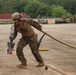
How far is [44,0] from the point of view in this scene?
17188 cm

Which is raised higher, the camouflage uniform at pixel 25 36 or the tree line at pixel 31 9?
the camouflage uniform at pixel 25 36

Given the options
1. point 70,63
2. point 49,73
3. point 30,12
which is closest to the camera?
point 49,73

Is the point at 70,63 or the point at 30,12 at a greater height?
the point at 70,63

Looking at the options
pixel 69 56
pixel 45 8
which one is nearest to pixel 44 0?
pixel 45 8

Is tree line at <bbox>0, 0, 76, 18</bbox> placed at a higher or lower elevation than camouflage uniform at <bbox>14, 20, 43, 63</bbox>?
lower

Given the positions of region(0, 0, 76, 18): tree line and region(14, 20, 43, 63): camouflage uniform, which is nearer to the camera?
region(14, 20, 43, 63): camouflage uniform

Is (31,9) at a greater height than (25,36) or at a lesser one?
lesser

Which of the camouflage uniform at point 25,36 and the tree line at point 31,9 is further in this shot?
the tree line at point 31,9

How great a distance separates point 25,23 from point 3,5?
4758 inches

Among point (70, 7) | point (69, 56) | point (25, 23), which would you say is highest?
point (25, 23)

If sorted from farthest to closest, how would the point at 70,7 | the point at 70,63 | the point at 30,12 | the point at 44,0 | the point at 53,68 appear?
the point at 44,0, the point at 70,7, the point at 30,12, the point at 70,63, the point at 53,68

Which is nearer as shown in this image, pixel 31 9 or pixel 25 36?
pixel 25 36

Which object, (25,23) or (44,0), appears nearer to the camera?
(25,23)

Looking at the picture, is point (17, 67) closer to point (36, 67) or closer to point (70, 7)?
point (36, 67)
